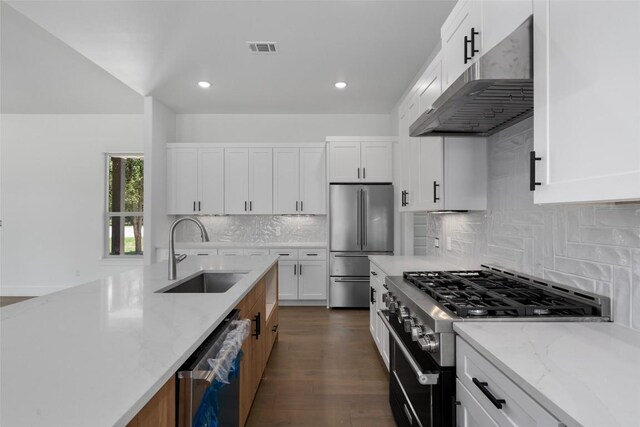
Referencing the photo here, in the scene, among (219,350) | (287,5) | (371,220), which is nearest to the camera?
(219,350)

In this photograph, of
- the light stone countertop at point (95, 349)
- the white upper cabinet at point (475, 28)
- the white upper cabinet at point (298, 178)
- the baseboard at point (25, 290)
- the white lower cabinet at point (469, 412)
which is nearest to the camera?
the light stone countertop at point (95, 349)

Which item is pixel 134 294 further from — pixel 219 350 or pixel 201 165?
pixel 201 165

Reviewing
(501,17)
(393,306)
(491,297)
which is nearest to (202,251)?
(393,306)

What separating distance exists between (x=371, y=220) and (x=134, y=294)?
3.47 m

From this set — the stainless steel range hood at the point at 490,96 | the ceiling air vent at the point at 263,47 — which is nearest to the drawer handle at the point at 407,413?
the stainless steel range hood at the point at 490,96

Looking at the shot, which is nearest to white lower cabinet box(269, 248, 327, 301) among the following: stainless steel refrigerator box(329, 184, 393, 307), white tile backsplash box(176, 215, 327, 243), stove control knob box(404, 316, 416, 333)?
stainless steel refrigerator box(329, 184, 393, 307)

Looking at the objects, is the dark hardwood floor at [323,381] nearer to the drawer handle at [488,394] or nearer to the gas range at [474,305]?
the gas range at [474,305]

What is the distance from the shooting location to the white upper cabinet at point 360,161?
16.0ft

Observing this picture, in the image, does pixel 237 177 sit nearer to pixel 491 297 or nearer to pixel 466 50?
pixel 466 50

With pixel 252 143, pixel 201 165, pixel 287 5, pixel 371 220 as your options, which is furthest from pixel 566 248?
pixel 201 165

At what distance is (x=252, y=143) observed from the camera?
17.2ft

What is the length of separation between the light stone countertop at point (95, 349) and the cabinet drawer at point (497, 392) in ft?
3.05

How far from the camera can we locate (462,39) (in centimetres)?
189

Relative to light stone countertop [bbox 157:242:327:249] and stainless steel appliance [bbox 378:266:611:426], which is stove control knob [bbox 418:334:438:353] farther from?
light stone countertop [bbox 157:242:327:249]
